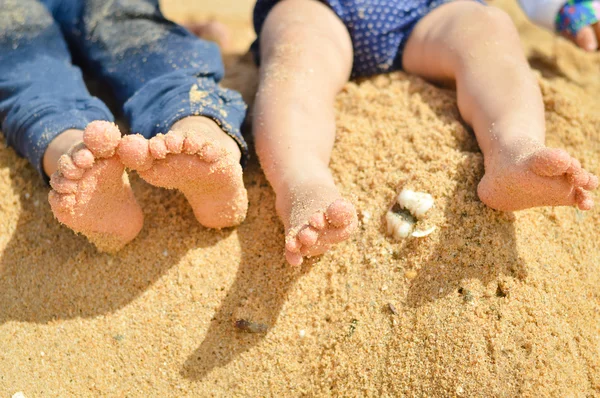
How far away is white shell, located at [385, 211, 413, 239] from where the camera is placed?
1.36 metres

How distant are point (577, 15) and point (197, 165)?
160cm

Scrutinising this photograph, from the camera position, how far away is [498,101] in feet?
4.69

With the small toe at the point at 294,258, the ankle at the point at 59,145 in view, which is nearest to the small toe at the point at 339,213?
the small toe at the point at 294,258

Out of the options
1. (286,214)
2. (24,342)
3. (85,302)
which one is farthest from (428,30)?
(24,342)

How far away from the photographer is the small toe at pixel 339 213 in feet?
3.62

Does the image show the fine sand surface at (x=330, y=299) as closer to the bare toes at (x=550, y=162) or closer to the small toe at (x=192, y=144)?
the bare toes at (x=550, y=162)

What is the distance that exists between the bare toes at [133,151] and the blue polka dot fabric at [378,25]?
3.02 ft

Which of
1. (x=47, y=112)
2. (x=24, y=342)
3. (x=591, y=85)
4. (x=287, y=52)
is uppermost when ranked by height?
(x=287, y=52)

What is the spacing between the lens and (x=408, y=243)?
1.36 meters

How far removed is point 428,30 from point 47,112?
46.2 inches

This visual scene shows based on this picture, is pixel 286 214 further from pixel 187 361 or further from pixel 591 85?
pixel 591 85

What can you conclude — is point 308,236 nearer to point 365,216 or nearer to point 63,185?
point 365,216

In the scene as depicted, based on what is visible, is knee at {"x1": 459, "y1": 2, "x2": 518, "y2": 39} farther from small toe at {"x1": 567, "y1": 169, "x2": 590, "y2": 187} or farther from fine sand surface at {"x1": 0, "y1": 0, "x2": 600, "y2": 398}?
small toe at {"x1": 567, "y1": 169, "x2": 590, "y2": 187}

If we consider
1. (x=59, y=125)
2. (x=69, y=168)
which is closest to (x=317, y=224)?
(x=69, y=168)
